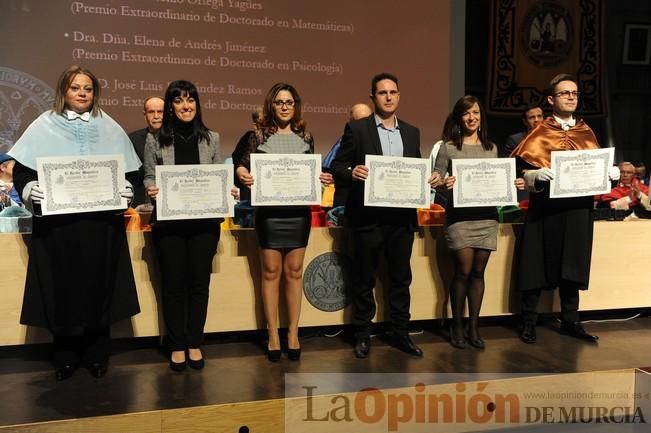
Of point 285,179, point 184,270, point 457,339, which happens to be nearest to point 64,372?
point 184,270

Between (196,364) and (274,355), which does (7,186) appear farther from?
(274,355)

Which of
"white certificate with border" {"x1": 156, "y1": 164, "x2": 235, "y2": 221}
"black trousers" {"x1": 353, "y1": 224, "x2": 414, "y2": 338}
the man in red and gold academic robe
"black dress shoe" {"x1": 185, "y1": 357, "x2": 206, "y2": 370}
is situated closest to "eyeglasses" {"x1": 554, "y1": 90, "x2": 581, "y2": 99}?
the man in red and gold academic robe

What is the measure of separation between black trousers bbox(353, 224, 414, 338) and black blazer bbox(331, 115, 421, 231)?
0.15ft

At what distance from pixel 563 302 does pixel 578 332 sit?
0.62 ft

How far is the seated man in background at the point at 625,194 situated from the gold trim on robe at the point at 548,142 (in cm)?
113

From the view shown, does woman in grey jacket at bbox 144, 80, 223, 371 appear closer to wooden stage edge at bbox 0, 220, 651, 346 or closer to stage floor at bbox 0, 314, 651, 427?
stage floor at bbox 0, 314, 651, 427

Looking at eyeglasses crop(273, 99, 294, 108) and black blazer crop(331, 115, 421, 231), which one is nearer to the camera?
eyeglasses crop(273, 99, 294, 108)

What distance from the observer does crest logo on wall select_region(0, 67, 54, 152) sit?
4805 mm

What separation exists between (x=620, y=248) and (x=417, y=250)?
134 centimetres

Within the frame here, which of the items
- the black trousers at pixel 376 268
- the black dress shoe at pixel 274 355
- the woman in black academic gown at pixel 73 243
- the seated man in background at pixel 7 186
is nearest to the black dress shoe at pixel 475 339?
the black trousers at pixel 376 268

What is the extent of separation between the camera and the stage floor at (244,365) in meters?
2.49

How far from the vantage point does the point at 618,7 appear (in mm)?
7523

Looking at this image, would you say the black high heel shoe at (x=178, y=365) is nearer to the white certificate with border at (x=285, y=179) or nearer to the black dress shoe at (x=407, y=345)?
the white certificate with border at (x=285, y=179)

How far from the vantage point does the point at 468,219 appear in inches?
126
